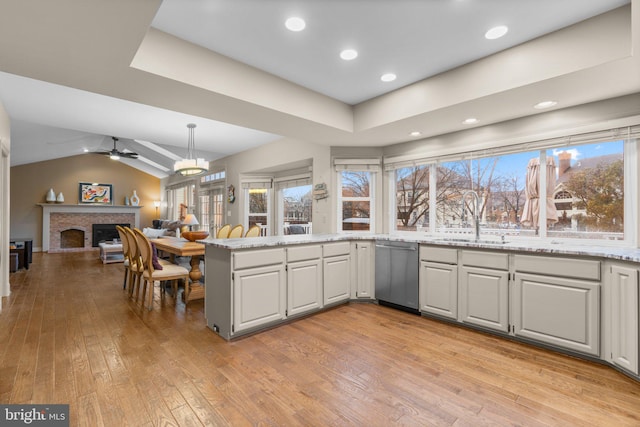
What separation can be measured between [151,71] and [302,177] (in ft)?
12.9

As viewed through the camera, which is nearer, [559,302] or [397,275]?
[559,302]

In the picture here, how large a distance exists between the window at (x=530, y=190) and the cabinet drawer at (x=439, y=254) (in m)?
0.67

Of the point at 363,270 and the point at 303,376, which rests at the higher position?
the point at 363,270

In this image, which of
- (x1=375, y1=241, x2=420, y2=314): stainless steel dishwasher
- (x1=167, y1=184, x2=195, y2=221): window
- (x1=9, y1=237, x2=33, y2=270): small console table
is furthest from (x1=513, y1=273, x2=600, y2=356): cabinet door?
(x1=167, y1=184, x2=195, y2=221): window

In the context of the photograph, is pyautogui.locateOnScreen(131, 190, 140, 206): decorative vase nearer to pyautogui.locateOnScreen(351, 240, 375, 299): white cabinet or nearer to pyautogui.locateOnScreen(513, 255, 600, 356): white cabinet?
pyautogui.locateOnScreen(351, 240, 375, 299): white cabinet

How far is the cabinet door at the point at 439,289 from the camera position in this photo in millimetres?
3164

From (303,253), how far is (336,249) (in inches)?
22.0

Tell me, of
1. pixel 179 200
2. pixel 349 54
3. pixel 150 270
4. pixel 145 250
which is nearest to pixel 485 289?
pixel 349 54

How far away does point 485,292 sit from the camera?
294 cm

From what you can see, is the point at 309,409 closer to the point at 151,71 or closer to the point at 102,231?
the point at 151,71

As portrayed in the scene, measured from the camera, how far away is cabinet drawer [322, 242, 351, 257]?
142 inches

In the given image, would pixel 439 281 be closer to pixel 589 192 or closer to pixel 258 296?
pixel 589 192

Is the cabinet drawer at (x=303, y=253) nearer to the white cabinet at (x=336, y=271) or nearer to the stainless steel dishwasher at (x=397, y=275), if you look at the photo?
the white cabinet at (x=336, y=271)

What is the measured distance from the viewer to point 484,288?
294cm
